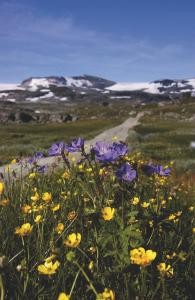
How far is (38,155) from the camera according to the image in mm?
5980

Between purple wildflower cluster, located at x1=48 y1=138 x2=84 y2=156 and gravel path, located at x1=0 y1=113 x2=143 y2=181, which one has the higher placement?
purple wildflower cluster, located at x1=48 y1=138 x2=84 y2=156

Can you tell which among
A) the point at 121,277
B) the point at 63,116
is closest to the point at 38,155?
the point at 121,277

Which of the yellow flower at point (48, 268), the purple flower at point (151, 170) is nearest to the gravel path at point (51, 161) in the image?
the purple flower at point (151, 170)

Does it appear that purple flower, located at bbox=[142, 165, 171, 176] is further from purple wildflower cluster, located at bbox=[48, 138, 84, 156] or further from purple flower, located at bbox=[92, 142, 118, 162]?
purple wildflower cluster, located at bbox=[48, 138, 84, 156]

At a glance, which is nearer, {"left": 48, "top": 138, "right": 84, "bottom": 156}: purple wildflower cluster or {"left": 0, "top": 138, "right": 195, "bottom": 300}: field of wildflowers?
{"left": 0, "top": 138, "right": 195, "bottom": 300}: field of wildflowers

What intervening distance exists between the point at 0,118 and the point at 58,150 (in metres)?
124

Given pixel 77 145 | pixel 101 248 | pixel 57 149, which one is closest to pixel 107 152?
pixel 77 145

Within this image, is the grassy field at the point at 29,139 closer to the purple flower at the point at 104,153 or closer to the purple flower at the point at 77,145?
the purple flower at the point at 77,145

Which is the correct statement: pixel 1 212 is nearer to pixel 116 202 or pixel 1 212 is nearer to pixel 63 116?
pixel 116 202

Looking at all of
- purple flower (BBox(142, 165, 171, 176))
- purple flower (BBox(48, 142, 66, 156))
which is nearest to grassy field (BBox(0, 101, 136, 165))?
purple flower (BBox(142, 165, 171, 176))

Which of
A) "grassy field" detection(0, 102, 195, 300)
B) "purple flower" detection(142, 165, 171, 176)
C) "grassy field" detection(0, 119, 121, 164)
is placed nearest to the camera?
"grassy field" detection(0, 102, 195, 300)

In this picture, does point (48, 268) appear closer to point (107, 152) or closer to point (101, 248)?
point (101, 248)

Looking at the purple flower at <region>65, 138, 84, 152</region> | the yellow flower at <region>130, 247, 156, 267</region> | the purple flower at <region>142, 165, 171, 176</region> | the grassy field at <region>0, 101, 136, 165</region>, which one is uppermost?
the purple flower at <region>65, 138, 84, 152</region>

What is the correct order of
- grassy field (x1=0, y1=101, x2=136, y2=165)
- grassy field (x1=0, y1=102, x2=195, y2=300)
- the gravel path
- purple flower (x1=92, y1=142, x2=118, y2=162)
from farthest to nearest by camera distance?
grassy field (x1=0, y1=101, x2=136, y2=165) → the gravel path → purple flower (x1=92, y1=142, x2=118, y2=162) → grassy field (x1=0, y1=102, x2=195, y2=300)
